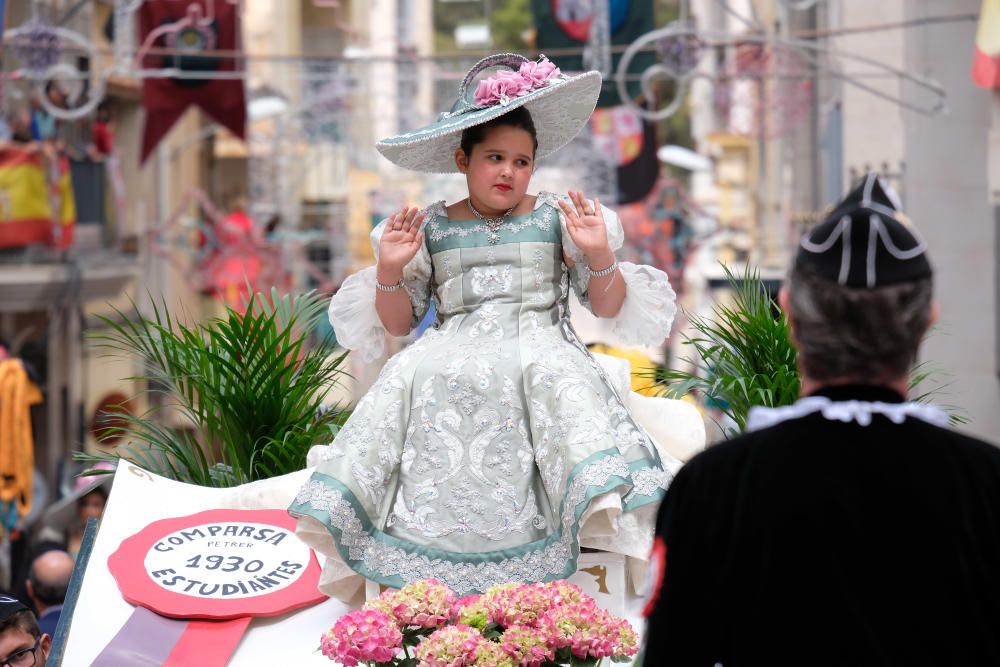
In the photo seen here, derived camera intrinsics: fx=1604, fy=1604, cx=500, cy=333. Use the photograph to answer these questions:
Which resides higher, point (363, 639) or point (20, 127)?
point (20, 127)

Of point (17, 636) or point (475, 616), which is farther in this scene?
point (17, 636)

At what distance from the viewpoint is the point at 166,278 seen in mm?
23797

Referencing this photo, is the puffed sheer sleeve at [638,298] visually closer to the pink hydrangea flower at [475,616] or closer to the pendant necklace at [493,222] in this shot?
the pendant necklace at [493,222]

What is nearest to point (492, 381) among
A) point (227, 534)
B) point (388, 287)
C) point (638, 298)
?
point (388, 287)

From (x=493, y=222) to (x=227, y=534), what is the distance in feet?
4.49

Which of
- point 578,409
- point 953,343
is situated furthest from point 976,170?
point 578,409

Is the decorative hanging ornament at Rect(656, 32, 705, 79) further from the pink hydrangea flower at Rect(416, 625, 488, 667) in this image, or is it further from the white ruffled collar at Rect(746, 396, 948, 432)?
the white ruffled collar at Rect(746, 396, 948, 432)

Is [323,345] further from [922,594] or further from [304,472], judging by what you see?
[922,594]

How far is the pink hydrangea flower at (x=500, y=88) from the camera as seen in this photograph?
16.9ft

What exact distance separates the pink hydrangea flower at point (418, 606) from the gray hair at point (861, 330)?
151 centimetres

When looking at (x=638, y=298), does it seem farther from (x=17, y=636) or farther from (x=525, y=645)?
(x=17, y=636)

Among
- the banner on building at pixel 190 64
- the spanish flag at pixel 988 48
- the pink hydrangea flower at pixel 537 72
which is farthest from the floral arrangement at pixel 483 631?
the banner on building at pixel 190 64

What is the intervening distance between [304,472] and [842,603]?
3.15m

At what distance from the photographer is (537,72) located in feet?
17.2
